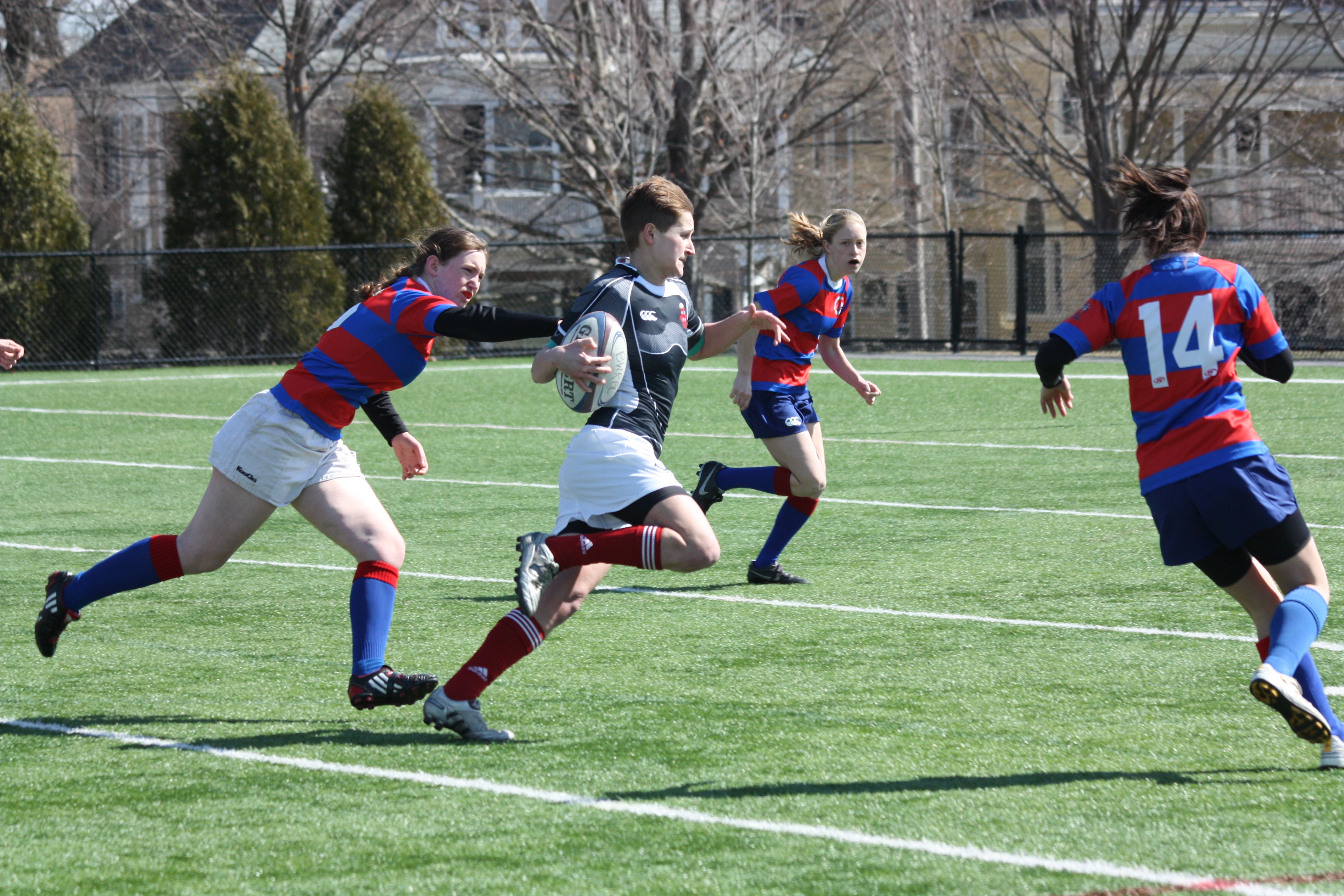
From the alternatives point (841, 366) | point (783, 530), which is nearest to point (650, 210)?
point (783, 530)

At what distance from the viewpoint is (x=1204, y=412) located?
4.28m

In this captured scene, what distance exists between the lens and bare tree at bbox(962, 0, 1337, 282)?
2672 centimetres

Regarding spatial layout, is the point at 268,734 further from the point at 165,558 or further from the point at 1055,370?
the point at 1055,370

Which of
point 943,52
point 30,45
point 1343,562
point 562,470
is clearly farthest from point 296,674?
point 30,45

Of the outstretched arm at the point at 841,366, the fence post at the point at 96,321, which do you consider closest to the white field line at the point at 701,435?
the outstretched arm at the point at 841,366

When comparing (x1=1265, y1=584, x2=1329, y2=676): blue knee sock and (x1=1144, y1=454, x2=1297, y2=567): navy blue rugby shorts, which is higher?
(x1=1144, y1=454, x2=1297, y2=567): navy blue rugby shorts

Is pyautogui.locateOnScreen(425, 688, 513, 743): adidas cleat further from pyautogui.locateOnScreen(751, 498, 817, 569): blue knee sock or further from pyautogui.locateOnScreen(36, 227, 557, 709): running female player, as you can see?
pyautogui.locateOnScreen(751, 498, 817, 569): blue knee sock

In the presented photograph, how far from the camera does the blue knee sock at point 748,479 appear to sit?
26.4 feet

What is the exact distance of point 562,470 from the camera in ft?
16.2

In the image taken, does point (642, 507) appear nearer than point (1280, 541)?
No

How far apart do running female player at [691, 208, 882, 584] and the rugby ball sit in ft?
9.24

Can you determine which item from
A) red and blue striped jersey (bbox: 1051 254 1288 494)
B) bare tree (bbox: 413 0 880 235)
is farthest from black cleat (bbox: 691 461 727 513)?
bare tree (bbox: 413 0 880 235)

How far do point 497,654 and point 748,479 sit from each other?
357 cm

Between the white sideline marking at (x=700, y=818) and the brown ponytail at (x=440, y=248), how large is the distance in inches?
65.5
